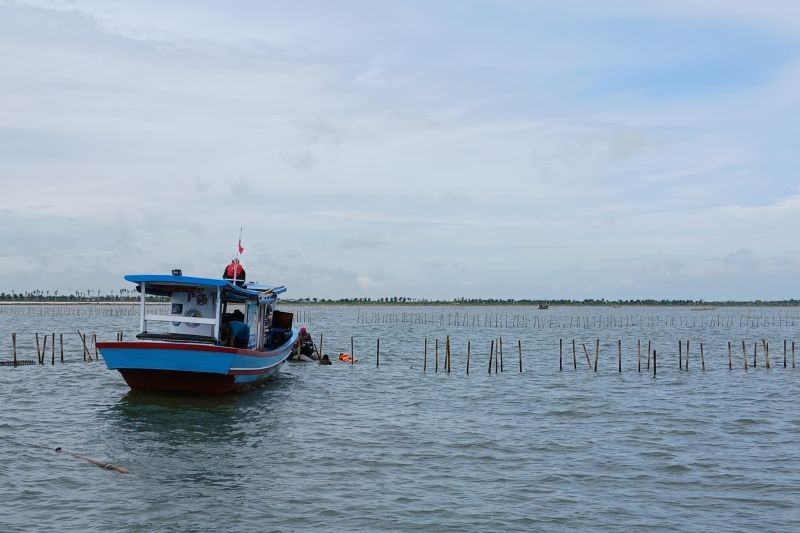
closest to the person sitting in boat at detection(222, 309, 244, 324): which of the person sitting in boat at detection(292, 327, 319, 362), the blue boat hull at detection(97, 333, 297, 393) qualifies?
the blue boat hull at detection(97, 333, 297, 393)

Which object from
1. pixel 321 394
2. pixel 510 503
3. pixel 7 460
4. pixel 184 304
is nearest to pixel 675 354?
pixel 321 394

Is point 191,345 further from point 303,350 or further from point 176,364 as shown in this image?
point 303,350

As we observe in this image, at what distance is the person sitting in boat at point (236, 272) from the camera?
27.0m

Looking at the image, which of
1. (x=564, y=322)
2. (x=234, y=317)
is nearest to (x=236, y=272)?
(x=234, y=317)

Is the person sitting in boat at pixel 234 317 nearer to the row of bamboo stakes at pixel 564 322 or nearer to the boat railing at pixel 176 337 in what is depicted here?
the boat railing at pixel 176 337

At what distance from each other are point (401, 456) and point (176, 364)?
8.41m

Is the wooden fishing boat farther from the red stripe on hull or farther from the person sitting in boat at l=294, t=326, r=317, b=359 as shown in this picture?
the person sitting in boat at l=294, t=326, r=317, b=359

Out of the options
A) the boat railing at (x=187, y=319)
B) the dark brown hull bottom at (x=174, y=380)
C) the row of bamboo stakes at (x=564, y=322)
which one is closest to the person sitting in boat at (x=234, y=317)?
the boat railing at (x=187, y=319)

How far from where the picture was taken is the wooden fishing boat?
2211cm

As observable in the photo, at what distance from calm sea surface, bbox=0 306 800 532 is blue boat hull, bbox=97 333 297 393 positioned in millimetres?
686

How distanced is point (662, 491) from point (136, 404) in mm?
15764

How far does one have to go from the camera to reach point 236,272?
27109 mm

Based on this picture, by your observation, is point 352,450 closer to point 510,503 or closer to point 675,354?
point 510,503

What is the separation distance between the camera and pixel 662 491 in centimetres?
1446
